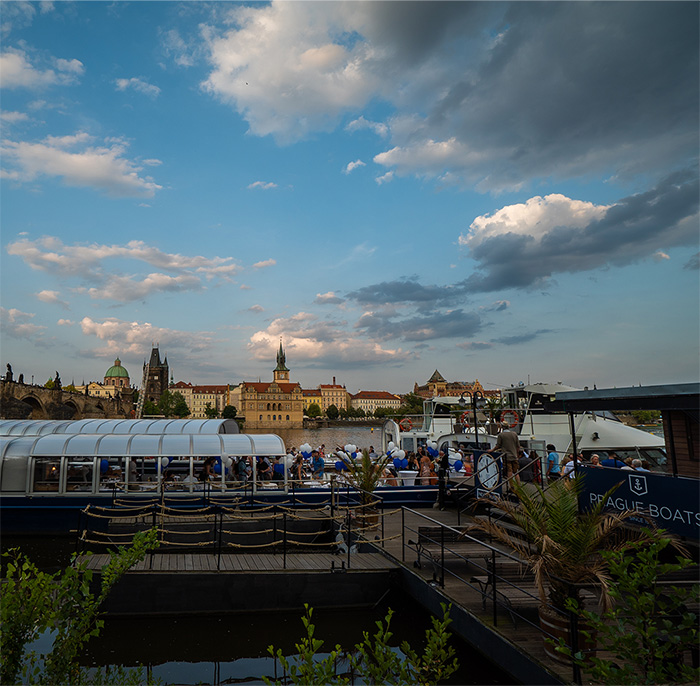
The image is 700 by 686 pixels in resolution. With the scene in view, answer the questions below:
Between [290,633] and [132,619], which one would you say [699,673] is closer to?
[290,633]

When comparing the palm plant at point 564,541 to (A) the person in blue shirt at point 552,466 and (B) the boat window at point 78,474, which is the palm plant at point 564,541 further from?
(B) the boat window at point 78,474

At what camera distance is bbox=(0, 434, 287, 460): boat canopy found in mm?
19094

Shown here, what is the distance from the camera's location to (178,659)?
30.9 ft

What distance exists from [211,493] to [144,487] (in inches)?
93.7

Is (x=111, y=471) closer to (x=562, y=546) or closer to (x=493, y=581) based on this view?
(x=493, y=581)

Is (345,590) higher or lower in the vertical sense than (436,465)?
lower

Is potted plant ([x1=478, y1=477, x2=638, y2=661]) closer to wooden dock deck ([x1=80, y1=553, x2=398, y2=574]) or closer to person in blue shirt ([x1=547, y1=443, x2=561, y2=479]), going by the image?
wooden dock deck ([x1=80, y1=553, x2=398, y2=574])

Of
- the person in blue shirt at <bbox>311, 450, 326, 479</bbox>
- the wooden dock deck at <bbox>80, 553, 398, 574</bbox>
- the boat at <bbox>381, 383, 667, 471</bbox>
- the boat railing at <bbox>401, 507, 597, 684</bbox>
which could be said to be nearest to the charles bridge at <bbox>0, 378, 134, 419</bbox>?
the person in blue shirt at <bbox>311, 450, 326, 479</bbox>

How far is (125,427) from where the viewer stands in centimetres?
2386

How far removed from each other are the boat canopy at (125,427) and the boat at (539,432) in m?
11.0

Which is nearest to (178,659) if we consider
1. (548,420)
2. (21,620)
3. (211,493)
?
(21,620)

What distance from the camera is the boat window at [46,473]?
19047mm

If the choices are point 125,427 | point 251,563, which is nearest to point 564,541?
point 251,563

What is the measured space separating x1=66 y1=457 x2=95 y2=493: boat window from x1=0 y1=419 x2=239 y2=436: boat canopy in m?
3.73
